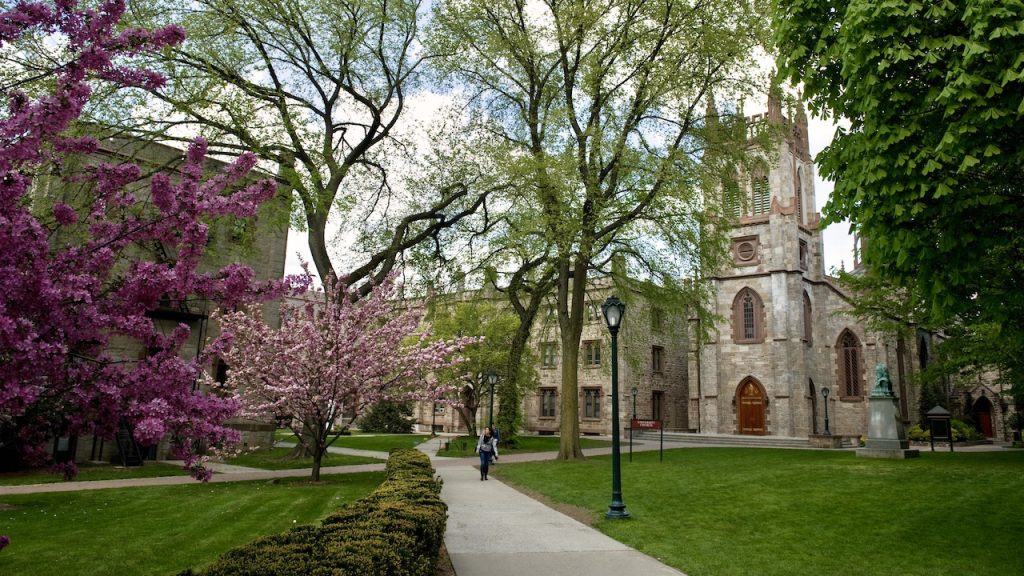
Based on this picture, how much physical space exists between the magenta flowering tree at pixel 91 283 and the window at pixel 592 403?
142 ft

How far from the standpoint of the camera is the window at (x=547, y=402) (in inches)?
1960

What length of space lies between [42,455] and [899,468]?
20.6 meters

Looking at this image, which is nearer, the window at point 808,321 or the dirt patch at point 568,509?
the dirt patch at point 568,509

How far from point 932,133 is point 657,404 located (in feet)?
142

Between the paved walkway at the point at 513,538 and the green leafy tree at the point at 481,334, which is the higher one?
the green leafy tree at the point at 481,334

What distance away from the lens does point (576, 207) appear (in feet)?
67.7

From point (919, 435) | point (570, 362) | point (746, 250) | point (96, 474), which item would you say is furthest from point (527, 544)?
point (746, 250)

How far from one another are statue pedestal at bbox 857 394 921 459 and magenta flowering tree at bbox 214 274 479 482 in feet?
55.5

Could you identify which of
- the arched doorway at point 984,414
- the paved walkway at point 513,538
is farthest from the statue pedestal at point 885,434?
the arched doorway at point 984,414

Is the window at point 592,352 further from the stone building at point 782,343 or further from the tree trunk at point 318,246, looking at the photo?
the tree trunk at point 318,246

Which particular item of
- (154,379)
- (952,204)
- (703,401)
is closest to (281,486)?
(154,379)

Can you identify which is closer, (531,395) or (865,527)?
(865,527)

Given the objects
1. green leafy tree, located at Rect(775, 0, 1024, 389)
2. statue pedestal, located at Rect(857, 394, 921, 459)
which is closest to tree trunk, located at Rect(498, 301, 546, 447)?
statue pedestal, located at Rect(857, 394, 921, 459)

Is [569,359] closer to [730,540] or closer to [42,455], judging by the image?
[730,540]
